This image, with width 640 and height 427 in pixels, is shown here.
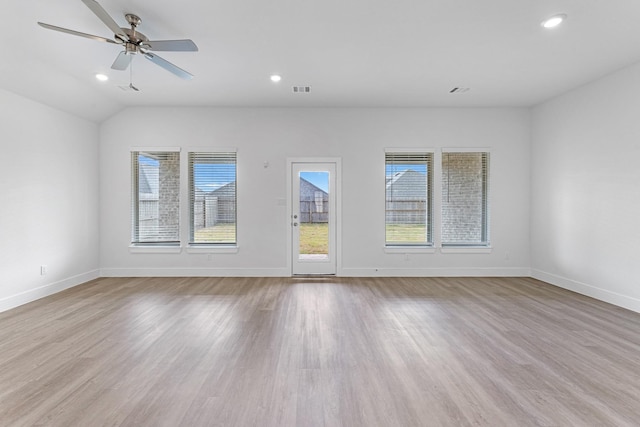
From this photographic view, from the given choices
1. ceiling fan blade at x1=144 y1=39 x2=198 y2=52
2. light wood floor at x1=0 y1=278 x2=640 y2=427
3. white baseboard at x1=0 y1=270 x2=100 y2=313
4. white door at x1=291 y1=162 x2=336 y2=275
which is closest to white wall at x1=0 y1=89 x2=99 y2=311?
white baseboard at x1=0 y1=270 x2=100 y2=313

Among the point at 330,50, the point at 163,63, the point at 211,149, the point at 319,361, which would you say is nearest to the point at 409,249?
the point at 319,361

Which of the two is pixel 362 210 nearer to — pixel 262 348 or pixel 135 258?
pixel 262 348

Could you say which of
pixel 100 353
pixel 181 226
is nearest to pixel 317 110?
pixel 181 226

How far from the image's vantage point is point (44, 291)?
172 inches

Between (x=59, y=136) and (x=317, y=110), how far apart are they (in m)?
4.24

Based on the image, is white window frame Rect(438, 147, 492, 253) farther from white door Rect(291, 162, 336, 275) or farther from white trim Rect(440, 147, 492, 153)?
white door Rect(291, 162, 336, 275)

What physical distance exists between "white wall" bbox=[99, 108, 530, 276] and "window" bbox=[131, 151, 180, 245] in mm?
201

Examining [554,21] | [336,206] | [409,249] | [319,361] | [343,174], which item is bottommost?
[319,361]

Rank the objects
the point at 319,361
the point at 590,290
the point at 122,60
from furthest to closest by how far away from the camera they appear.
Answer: the point at 590,290, the point at 122,60, the point at 319,361

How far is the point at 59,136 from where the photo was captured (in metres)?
4.69

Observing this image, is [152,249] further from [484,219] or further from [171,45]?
[484,219]

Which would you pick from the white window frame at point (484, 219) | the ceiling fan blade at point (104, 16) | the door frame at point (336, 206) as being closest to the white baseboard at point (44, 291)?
the door frame at point (336, 206)

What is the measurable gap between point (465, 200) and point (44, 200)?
23.1 feet

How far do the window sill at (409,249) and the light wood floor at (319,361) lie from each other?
4.58ft
